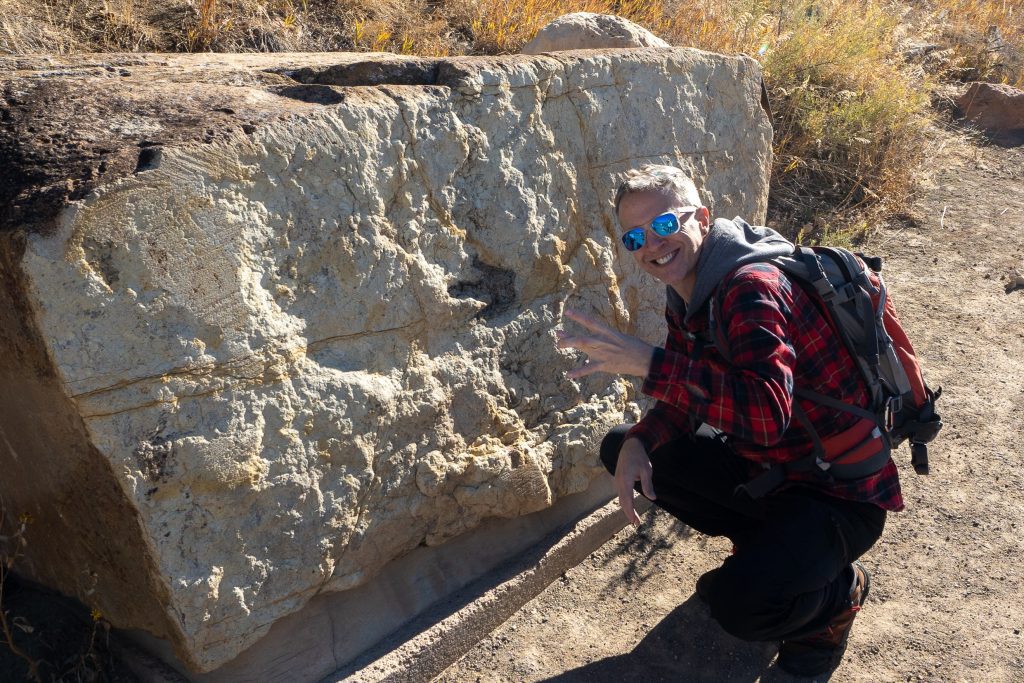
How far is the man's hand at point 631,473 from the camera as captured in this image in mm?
2510

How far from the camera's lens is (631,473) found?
2557 mm

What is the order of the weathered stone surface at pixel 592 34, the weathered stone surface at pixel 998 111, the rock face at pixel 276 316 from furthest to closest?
the weathered stone surface at pixel 998 111
the weathered stone surface at pixel 592 34
the rock face at pixel 276 316

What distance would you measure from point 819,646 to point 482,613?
0.98 m

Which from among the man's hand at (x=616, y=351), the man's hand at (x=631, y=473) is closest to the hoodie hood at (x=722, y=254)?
the man's hand at (x=616, y=351)

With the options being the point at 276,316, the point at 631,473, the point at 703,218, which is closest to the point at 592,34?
the point at 703,218

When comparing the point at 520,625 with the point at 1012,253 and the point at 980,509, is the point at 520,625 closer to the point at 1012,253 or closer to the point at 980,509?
the point at 980,509

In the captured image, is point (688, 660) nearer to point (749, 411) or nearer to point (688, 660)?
point (688, 660)

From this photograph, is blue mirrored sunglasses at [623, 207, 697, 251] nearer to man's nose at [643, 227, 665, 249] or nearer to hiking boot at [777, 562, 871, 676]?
man's nose at [643, 227, 665, 249]

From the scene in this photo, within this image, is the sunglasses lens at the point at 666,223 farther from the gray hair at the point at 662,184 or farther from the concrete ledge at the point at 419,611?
the concrete ledge at the point at 419,611

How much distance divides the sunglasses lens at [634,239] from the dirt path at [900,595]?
4.14 feet

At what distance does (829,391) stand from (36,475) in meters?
1.98

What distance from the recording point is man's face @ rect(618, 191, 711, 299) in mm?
2352

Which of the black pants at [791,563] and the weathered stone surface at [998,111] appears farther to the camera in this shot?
the weathered stone surface at [998,111]

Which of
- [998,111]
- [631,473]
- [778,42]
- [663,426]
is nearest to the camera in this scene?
[631,473]
